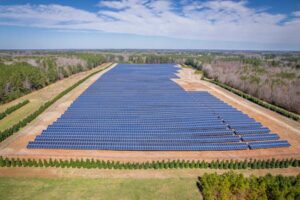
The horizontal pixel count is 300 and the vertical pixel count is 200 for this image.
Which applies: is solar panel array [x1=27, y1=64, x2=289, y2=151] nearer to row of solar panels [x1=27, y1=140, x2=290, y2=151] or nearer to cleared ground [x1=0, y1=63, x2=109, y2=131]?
row of solar panels [x1=27, y1=140, x2=290, y2=151]

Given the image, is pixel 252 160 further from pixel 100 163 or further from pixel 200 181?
pixel 100 163

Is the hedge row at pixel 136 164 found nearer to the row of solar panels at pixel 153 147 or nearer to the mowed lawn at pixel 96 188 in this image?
the mowed lawn at pixel 96 188

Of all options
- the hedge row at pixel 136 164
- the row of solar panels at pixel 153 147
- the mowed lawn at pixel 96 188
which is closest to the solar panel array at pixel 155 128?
the row of solar panels at pixel 153 147

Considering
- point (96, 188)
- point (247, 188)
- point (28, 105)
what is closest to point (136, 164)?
point (96, 188)

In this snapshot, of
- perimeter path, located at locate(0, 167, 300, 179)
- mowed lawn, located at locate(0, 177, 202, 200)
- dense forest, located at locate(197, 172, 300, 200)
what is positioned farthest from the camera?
perimeter path, located at locate(0, 167, 300, 179)

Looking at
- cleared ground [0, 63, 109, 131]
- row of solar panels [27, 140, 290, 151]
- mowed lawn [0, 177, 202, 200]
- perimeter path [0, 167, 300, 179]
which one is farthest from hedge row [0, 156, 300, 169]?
cleared ground [0, 63, 109, 131]

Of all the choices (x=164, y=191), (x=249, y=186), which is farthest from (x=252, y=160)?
(x=164, y=191)
